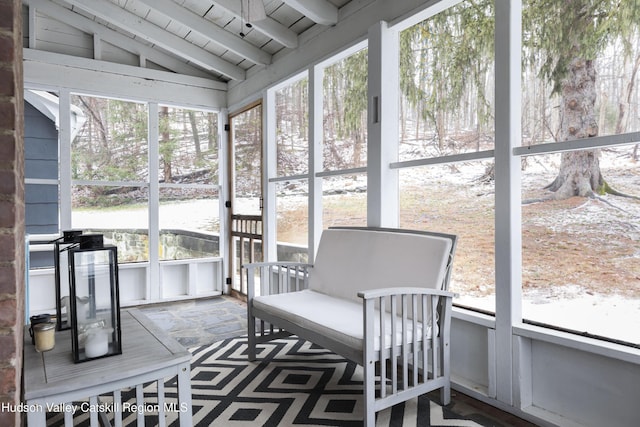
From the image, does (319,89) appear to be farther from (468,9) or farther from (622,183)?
(622,183)

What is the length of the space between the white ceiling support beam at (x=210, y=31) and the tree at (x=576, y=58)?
2.61m

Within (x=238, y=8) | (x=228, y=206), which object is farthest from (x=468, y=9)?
(x=228, y=206)

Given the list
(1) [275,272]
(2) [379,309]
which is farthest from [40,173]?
(2) [379,309]

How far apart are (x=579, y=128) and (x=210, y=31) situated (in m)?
3.17

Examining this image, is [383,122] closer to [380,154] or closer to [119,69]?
[380,154]

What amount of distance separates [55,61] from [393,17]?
3.24 metres

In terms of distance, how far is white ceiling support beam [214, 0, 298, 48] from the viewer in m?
3.27

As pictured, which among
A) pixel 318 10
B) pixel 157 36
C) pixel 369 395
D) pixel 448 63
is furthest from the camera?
pixel 157 36

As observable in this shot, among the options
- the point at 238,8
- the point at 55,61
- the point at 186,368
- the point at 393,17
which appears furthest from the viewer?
the point at 55,61

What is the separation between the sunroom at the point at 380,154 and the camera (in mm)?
1782

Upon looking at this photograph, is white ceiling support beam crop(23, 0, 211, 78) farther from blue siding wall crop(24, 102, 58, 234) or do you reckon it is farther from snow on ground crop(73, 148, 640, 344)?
snow on ground crop(73, 148, 640, 344)

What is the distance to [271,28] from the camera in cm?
345

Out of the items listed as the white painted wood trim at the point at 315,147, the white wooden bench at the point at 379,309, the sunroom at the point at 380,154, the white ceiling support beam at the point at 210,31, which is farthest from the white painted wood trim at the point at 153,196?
the white wooden bench at the point at 379,309

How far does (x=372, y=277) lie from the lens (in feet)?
7.93
